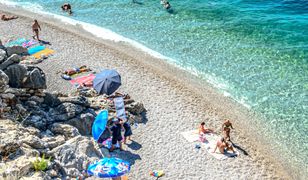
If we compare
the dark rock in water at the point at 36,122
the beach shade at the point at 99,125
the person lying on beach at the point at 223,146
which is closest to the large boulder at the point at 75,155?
the beach shade at the point at 99,125

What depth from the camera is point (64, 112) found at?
1773 cm

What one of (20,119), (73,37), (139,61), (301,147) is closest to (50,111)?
(20,119)

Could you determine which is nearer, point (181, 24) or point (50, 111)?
point (50, 111)

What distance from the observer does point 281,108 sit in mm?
22469

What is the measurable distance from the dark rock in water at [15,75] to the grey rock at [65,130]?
9.24 ft

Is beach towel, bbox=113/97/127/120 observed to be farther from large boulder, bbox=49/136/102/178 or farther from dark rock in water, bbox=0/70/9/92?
dark rock in water, bbox=0/70/9/92

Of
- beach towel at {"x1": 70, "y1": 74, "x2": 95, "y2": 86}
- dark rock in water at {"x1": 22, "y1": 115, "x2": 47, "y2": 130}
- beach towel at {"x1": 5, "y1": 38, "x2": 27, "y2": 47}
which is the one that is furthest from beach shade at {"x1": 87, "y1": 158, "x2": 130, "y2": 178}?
beach towel at {"x1": 5, "y1": 38, "x2": 27, "y2": 47}

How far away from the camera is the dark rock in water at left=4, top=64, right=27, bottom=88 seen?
17344 millimetres

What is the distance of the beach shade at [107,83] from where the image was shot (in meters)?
20.4

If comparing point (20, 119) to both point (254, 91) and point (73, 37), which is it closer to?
point (254, 91)

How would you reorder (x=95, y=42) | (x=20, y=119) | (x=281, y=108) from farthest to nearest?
(x=95, y=42) → (x=281, y=108) → (x=20, y=119)

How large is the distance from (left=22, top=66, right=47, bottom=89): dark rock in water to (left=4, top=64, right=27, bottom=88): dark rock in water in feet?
0.85

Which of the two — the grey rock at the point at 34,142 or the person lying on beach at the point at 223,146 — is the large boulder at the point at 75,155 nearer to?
the grey rock at the point at 34,142

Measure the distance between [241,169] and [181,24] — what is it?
20.4m
